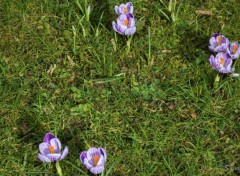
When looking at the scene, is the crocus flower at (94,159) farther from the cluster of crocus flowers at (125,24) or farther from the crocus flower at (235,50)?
the crocus flower at (235,50)

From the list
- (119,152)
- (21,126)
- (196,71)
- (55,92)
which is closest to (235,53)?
(196,71)

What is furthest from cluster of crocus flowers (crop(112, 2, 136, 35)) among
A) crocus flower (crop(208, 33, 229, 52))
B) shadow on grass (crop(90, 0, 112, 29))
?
crocus flower (crop(208, 33, 229, 52))

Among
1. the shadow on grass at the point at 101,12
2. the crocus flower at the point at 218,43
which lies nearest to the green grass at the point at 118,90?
the shadow on grass at the point at 101,12

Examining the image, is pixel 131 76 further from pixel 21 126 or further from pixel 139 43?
pixel 21 126

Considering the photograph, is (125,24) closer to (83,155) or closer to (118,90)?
(118,90)

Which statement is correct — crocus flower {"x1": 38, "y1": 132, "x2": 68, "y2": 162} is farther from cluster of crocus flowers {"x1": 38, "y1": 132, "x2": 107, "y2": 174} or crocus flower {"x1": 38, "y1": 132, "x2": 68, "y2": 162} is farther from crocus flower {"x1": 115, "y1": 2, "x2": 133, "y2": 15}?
crocus flower {"x1": 115, "y1": 2, "x2": 133, "y2": 15}

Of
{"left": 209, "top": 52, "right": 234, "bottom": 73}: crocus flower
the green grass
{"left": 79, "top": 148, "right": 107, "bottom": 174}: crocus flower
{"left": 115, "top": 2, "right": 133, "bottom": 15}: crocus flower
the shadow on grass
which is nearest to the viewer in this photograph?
{"left": 79, "top": 148, "right": 107, "bottom": 174}: crocus flower

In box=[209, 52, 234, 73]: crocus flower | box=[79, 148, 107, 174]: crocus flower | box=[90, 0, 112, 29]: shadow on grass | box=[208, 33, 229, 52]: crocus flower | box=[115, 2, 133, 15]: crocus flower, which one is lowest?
box=[79, 148, 107, 174]: crocus flower
